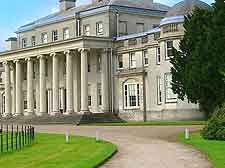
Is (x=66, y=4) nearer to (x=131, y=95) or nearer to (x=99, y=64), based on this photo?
(x=99, y=64)

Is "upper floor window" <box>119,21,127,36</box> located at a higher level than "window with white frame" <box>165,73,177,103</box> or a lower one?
higher

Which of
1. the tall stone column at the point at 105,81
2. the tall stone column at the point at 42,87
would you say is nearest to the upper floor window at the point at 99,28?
the tall stone column at the point at 105,81

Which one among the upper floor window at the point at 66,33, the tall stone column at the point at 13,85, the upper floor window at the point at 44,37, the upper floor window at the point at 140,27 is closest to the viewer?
the upper floor window at the point at 140,27

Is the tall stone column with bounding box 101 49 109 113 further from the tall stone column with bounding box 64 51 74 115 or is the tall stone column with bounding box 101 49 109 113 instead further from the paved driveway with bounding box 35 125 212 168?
the paved driveway with bounding box 35 125 212 168

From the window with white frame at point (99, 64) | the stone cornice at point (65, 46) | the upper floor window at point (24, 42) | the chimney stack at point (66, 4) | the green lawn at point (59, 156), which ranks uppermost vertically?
the chimney stack at point (66, 4)

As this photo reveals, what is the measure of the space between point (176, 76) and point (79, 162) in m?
24.2

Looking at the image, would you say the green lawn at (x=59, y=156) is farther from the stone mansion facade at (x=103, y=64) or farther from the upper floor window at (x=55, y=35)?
the upper floor window at (x=55, y=35)

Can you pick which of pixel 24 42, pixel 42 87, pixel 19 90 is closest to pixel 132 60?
pixel 42 87

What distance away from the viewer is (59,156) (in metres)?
24.5

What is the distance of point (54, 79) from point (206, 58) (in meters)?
34.4

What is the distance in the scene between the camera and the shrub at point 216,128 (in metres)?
31.0

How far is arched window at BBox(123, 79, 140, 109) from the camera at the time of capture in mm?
64875

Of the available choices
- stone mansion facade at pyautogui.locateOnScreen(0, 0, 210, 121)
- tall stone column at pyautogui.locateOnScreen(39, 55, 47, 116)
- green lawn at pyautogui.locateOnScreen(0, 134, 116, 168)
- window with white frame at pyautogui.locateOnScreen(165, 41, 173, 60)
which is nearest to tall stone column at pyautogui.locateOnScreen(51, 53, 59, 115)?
stone mansion facade at pyautogui.locateOnScreen(0, 0, 210, 121)

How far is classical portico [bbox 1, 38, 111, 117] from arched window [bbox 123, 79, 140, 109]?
7.63ft
